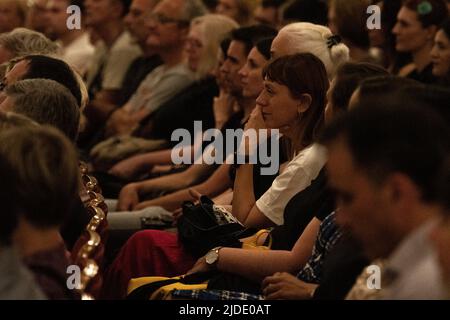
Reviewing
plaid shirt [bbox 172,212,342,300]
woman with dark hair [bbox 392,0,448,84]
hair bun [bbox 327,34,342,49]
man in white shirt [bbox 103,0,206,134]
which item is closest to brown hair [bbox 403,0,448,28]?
woman with dark hair [bbox 392,0,448,84]

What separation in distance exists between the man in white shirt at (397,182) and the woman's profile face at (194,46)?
14.4 feet

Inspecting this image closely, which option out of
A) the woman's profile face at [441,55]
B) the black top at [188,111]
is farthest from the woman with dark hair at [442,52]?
the black top at [188,111]

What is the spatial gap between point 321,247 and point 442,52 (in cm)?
277

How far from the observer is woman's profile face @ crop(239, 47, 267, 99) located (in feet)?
16.6

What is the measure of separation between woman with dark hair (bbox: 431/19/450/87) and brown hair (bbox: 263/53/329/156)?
66.4 inches

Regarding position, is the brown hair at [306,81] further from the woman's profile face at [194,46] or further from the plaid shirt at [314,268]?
the woman's profile face at [194,46]

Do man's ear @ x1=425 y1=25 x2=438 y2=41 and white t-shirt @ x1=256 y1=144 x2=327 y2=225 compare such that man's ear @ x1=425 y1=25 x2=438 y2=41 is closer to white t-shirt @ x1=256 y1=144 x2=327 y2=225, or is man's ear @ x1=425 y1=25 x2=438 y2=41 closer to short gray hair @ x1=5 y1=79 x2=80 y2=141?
white t-shirt @ x1=256 y1=144 x2=327 y2=225

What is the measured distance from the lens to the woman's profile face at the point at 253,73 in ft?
16.6

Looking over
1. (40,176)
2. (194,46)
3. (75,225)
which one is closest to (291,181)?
(75,225)

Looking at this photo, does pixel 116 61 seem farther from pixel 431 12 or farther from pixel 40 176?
pixel 40 176

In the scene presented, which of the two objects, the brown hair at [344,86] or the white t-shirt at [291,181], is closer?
the brown hair at [344,86]

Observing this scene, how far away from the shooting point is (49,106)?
3.65m
